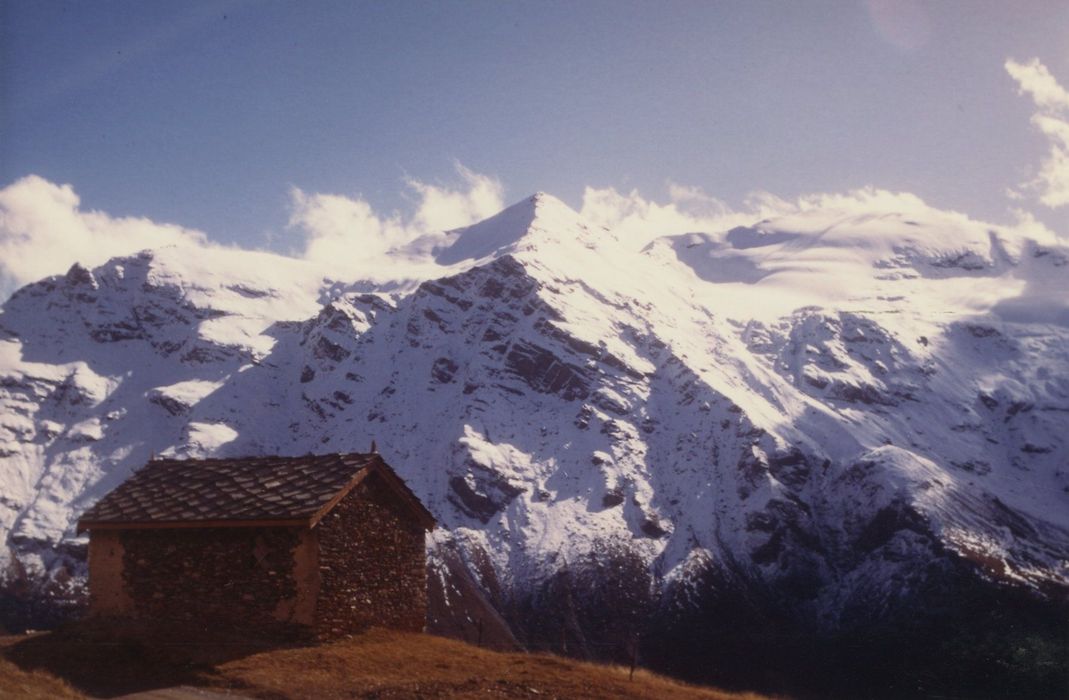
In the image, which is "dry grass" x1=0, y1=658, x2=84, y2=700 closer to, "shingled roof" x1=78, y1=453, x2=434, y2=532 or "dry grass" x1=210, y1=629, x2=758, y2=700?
"dry grass" x1=210, y1=629, x2=758, y2=700

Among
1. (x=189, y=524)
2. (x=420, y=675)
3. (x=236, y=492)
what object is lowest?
(x=420, y=675)

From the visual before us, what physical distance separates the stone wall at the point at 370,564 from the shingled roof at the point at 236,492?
1.66 feet

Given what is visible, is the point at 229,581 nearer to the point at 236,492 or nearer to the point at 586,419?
the point at 236,492

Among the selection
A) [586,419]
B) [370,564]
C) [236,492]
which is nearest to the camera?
[236,492]

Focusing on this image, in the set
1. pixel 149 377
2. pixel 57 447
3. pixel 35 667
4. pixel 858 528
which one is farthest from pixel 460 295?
pixel 35 667

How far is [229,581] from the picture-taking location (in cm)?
2606

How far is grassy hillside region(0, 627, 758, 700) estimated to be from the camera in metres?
21.5

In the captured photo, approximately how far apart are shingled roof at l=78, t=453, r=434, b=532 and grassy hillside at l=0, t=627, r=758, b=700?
10.4 feet

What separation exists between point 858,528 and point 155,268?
138428mm

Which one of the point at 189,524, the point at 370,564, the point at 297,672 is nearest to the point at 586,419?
the point at 370,564

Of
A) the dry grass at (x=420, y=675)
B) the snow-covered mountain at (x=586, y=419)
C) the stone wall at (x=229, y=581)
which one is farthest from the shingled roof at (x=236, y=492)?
the snow-covered mountain at (x=586, y=419)

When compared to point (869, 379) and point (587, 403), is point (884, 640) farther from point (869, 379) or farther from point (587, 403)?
point (869, 379)

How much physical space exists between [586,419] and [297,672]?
128487 mm

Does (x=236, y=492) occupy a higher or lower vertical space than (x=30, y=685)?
higher
